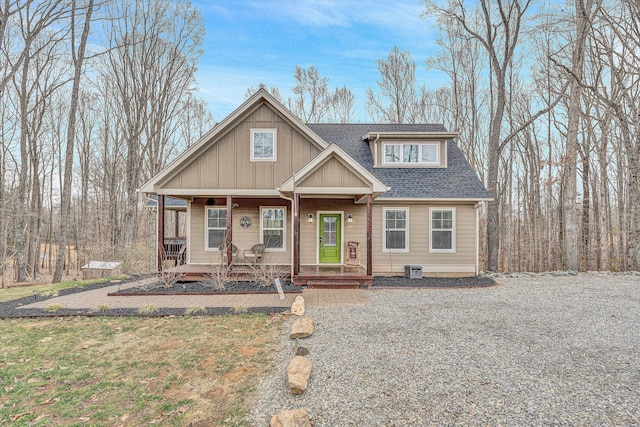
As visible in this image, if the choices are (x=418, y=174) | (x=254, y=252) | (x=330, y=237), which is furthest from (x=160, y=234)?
(x=418, y=174)

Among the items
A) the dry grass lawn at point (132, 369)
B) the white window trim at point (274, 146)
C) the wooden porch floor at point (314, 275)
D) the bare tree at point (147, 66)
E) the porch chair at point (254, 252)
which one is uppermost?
the bare tree at point (147, 66)

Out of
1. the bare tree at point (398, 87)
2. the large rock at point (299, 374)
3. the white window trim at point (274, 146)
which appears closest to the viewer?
the large rock at point (299, 374)

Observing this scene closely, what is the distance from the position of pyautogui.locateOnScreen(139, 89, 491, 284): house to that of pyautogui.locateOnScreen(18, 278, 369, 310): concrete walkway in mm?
1496

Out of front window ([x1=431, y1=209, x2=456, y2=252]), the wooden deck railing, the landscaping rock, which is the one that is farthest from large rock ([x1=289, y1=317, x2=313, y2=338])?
the wooden deck railing

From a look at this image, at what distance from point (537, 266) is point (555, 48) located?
11515 millimetres

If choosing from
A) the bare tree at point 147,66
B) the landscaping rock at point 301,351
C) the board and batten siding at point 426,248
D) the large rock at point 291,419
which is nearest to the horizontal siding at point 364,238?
the board and batten siding at point 426,248

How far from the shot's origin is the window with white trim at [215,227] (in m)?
11.5

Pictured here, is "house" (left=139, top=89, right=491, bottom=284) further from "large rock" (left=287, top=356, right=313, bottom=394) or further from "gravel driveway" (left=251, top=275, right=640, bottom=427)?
"large rock" (left=287, top=356, right=313, bottom=394)

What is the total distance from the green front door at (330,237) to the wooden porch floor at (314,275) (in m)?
0.59

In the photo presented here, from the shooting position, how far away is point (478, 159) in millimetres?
20281

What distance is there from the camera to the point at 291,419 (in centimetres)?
290

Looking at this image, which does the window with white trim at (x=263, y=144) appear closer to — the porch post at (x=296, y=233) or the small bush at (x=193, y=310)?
the porch post at (x=296, y=233)

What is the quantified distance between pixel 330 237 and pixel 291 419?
861 cm

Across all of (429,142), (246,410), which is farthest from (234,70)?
(246,410)
